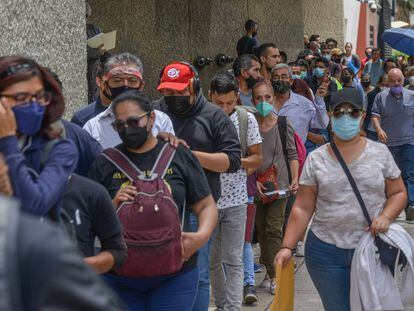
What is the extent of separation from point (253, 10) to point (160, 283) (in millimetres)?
11843

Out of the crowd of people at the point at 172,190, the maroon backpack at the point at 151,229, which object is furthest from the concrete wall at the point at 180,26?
the maroon backpack at the point at 151,229

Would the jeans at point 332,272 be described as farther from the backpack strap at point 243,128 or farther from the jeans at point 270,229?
the jeans at point 270,229

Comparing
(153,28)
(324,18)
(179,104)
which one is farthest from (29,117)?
(324,18)

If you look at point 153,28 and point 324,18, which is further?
point 324,18

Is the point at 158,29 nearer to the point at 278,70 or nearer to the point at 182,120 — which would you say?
the point at 278,70

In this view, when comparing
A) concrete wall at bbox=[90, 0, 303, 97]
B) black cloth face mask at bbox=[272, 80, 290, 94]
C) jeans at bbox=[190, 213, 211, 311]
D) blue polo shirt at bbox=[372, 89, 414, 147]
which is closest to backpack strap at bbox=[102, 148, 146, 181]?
jeans at bbox=[190, 213, 211, 311]

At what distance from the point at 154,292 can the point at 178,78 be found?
1591mm

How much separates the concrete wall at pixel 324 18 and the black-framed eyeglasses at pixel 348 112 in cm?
1660

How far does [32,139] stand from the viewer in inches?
127

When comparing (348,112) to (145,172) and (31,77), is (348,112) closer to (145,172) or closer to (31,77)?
(145,172)

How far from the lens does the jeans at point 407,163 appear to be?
12.1 metres

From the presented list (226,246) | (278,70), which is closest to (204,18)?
(278,70)

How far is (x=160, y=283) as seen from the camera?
14.8ft

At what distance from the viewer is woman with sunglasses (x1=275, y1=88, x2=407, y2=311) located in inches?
204
